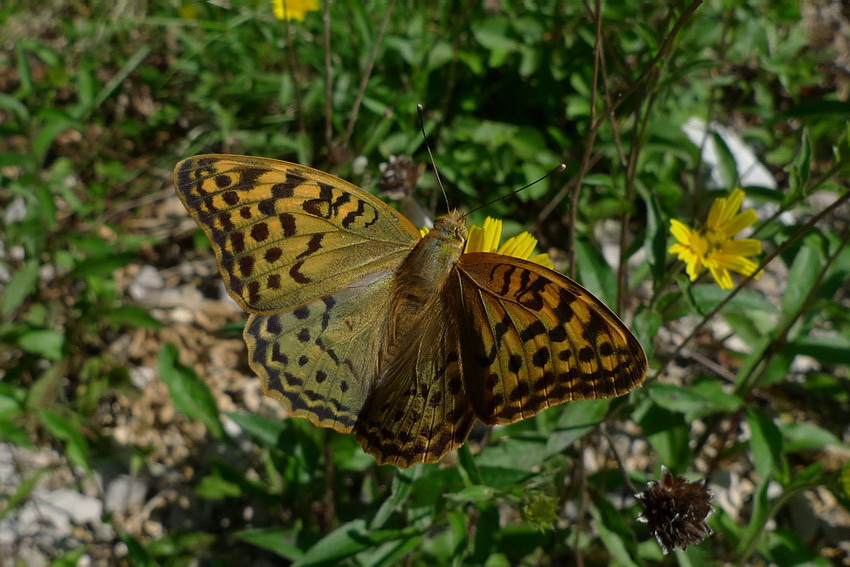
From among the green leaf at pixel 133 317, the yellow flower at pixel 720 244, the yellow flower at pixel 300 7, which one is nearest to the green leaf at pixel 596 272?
the yellow flower at pixel 720 244

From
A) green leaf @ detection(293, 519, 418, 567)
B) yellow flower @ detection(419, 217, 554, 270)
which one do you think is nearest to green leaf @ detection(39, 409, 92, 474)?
green leaf @ detection(293, 519, 418, 567)

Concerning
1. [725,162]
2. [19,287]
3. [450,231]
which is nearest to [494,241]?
[450,231]

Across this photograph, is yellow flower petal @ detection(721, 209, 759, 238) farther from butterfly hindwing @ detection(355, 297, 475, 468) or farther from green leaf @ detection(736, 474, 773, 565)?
butterfly hindwing @ detection(355, 297, 475, 468)

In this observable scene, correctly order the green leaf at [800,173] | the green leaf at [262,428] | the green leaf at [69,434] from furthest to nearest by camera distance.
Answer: the green leaf at [69,434] < the green leaf at [262,428] < the green leaf at [800,173]

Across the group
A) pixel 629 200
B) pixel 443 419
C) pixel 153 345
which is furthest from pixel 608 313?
pixel 153 345

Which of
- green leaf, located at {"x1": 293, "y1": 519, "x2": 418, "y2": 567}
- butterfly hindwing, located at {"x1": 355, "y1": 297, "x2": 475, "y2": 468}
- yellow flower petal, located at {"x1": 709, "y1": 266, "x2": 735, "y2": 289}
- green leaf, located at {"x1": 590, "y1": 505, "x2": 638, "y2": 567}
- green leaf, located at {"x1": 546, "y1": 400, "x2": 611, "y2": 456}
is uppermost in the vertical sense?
yellow flower petal, located at {"x1": 709, "y1": 266, "x2": 735, "y2": 289}

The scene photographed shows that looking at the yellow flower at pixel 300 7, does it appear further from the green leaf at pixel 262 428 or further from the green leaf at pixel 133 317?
the green leaf at pixel 262 428

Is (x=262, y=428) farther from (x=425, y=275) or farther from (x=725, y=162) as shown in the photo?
(x=725, y=162)
